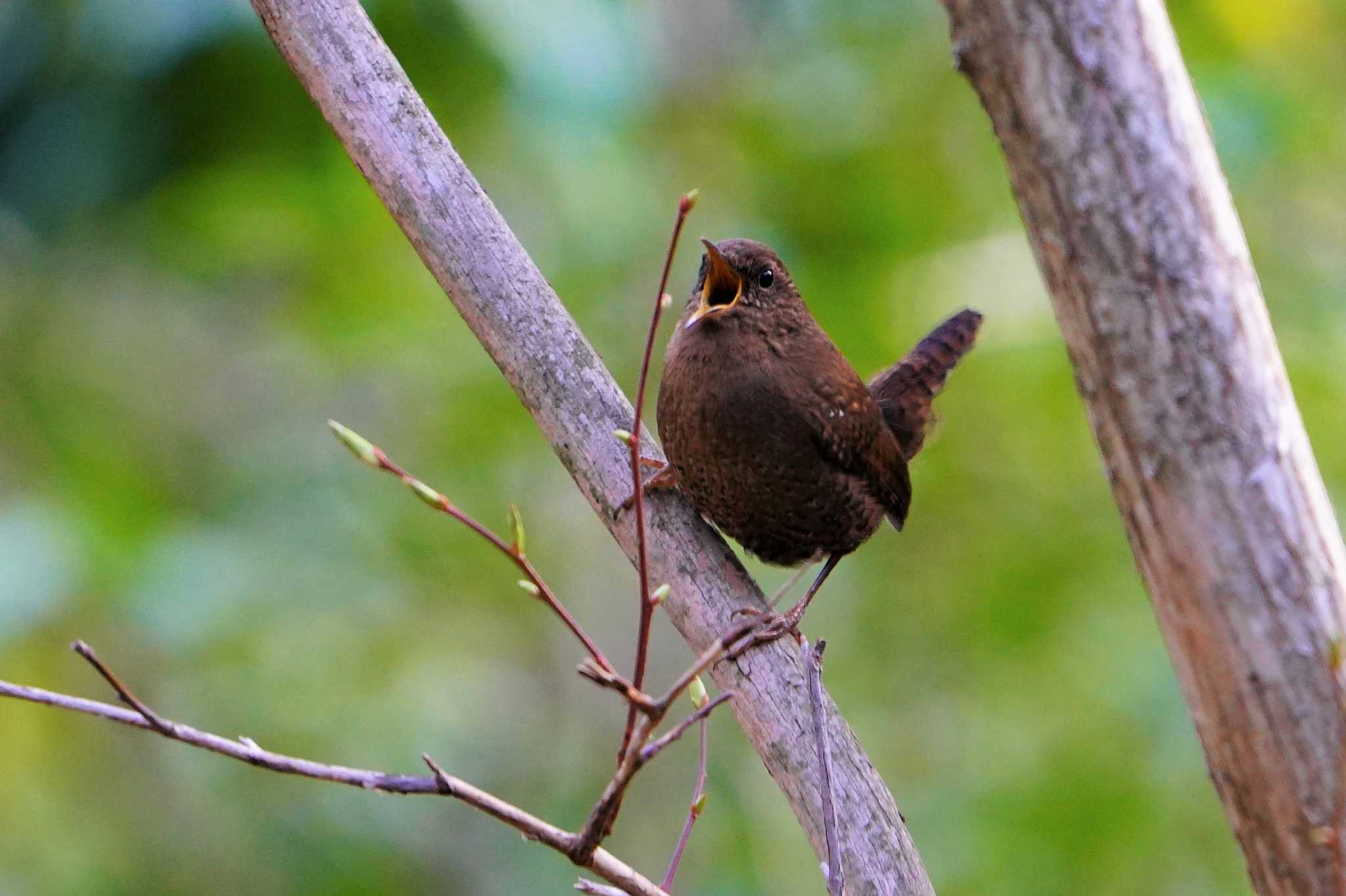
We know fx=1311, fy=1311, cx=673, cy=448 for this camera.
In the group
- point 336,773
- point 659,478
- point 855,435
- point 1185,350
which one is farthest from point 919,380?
point 336,773

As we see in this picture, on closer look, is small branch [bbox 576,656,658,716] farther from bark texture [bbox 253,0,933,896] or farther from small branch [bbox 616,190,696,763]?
bark texture [bbox 253,0,933,896]

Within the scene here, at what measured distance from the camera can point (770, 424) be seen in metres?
2.60

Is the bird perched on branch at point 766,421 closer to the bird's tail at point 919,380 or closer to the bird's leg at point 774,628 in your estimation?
the bird's leg at point 774,628

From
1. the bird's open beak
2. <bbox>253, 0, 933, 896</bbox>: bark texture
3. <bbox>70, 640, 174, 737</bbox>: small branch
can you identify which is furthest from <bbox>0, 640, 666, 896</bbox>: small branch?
the bird's open beak

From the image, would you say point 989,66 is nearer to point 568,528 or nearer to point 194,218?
point 194,218

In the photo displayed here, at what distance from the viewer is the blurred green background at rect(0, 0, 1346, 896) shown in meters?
3.36

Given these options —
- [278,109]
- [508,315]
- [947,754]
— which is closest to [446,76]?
[278,109]

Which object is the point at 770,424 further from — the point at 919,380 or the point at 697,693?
the point at 697,693

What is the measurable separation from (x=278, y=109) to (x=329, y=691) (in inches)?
63.9

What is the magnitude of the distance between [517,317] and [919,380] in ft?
4.93

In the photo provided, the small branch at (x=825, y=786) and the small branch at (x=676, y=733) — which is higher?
the small branch at (x=676, y=733)

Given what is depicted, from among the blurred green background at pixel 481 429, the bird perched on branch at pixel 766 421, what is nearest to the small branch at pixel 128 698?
the bird perched on branch at pixel 766 421

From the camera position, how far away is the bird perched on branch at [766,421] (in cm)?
255

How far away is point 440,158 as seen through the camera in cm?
214
